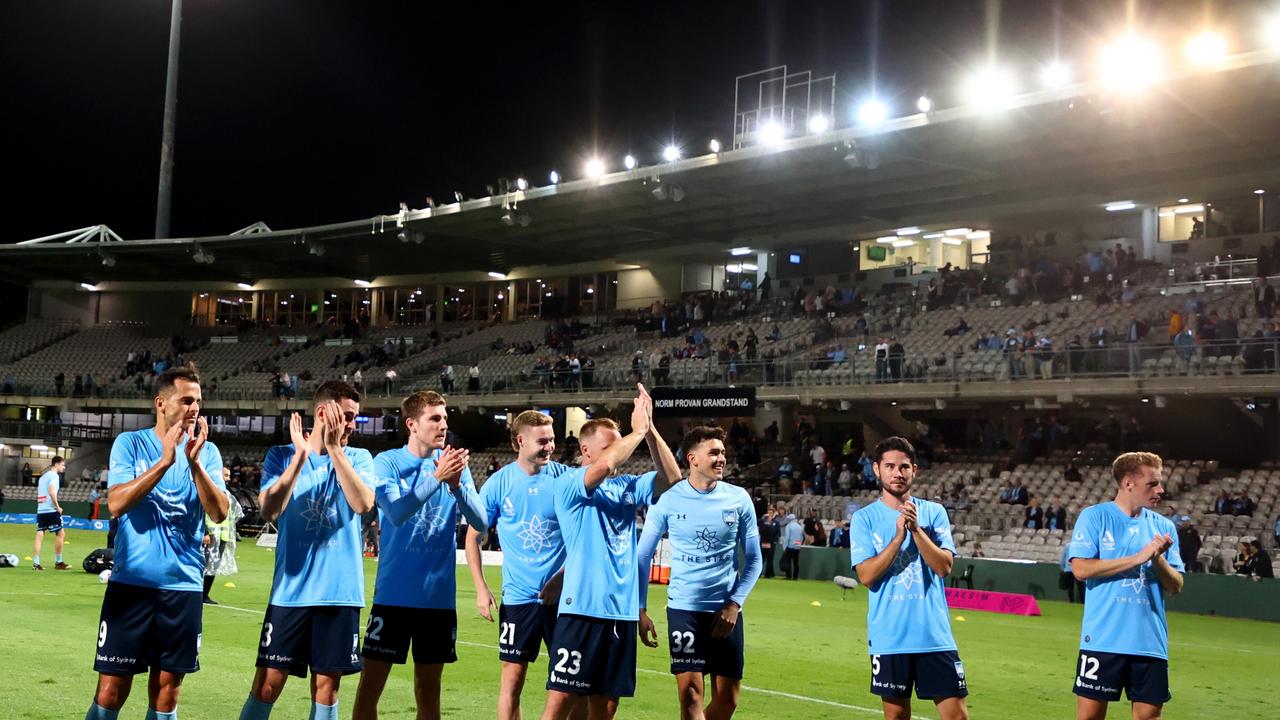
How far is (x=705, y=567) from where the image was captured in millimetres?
8133

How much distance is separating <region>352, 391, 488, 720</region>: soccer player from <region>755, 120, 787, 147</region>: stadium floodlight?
28316 millimetres

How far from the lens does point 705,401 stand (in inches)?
1389

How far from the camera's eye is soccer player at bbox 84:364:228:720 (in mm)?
6336

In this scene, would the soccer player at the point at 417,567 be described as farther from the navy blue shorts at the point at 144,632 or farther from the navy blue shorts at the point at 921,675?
the navy blue shorts at the point at 921,675

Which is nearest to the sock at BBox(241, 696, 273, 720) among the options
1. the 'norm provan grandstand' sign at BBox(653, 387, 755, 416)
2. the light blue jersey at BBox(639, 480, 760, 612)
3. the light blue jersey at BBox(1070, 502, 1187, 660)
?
the light blue jersey at BBox(639, 480, 760, 612)

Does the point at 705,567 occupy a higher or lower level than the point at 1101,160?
lower

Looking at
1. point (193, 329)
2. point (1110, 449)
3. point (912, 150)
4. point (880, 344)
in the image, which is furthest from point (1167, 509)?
point (193, 329)

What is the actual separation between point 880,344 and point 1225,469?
9166 mm

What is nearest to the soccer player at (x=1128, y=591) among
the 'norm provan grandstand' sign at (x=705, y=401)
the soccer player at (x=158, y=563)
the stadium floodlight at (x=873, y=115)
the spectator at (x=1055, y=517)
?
the soccer player at (x=158, y=563)

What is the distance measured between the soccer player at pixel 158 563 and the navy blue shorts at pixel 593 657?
1.91 m

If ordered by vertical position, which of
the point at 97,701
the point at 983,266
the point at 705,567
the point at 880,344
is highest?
the point at 983,266

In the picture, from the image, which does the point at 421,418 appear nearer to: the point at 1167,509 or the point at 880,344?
the point at 1167,509

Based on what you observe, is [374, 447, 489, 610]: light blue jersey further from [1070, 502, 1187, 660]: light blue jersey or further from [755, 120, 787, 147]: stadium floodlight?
[755, 120, 787, 147]: stadium floodlight

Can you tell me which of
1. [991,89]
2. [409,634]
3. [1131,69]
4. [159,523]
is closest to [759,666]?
[409,634]
